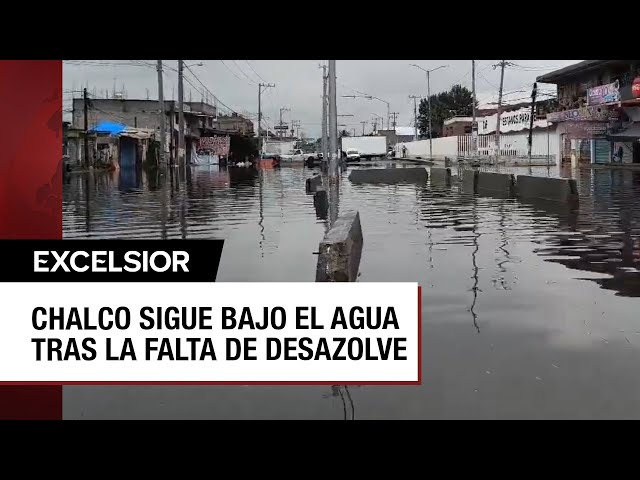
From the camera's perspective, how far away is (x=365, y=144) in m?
80.8

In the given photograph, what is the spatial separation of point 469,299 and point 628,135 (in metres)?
46.0

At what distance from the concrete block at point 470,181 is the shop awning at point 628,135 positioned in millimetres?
23331

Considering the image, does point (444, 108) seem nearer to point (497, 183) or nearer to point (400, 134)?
point (400, 134)

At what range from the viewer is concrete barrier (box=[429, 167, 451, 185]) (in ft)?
116

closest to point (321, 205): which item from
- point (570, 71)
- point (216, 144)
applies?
point (570, 71)

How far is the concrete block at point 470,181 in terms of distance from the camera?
29.4 m

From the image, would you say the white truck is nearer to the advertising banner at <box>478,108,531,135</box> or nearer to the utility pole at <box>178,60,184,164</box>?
the advertising banner at <box>478,108,531,135</box>

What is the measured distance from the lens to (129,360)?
15.7ft

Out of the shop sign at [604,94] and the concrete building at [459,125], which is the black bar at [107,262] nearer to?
the shop sign at [604,94]

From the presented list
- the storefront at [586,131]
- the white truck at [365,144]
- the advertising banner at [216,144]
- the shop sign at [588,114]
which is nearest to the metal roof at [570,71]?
the storefront at [586,131]
